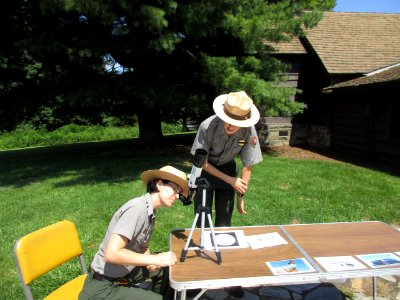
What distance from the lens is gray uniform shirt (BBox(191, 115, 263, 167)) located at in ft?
11.3

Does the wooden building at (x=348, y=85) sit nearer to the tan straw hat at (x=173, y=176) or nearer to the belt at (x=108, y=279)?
the tan straw hat at (x=173, y=176)

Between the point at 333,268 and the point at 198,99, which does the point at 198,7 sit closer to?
the point at 198,99

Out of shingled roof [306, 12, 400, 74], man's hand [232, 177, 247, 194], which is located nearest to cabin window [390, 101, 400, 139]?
shingled roof [306, 12, 400, 74]

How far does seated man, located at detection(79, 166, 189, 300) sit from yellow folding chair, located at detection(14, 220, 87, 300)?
11.2 inches

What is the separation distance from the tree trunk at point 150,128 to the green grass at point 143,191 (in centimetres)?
212

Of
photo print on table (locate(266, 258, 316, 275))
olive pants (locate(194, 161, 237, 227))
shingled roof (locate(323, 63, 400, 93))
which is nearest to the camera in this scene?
photo print on table (locate(266, 258, 316, 275))

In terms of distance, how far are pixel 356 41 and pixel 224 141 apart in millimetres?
13328

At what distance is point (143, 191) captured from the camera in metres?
7.39

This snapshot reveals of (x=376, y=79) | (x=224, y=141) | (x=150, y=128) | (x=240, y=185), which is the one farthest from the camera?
(x=150, y=128)

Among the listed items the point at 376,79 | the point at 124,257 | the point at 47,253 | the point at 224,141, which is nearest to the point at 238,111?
the point at 224,141

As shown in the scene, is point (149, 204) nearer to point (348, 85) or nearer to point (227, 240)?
point (227, 240)

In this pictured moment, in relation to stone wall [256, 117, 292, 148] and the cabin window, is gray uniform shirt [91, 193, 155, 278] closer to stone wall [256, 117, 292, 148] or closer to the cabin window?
the cabin window

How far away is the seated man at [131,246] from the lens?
92.5 inches

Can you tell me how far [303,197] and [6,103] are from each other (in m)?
9.88
